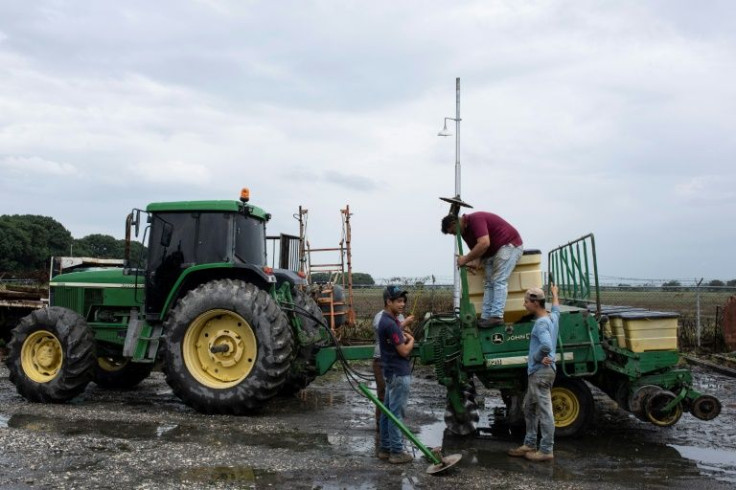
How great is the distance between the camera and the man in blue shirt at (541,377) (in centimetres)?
617

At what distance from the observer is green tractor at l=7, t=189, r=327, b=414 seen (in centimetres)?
797

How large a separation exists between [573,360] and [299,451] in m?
2.95

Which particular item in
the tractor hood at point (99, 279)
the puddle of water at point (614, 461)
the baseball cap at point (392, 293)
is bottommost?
the puddle of water at point (614, 461)

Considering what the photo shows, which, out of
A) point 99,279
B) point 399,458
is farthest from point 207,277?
point 399,458

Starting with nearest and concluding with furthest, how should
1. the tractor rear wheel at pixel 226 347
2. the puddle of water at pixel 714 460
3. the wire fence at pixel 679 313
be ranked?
the puddle of water at pixel 714 460
the tractor rear wheel at pixel 226 347
the wire fence at pixel 679 313

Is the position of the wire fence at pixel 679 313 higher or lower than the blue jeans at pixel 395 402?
higher

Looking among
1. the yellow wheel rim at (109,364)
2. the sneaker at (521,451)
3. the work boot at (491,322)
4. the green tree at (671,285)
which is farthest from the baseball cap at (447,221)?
the green tree at (671,285)

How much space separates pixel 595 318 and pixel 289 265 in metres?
9.64

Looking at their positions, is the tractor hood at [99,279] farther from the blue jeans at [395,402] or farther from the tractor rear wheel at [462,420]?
the tractor rear wheel at [462,420]

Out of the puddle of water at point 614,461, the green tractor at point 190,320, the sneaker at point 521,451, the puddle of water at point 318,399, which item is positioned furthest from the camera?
the puddle of water at point 318,399

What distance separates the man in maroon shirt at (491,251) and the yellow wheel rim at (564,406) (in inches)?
39.1

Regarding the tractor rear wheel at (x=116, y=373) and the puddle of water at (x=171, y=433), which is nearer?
the puddle of water at (x=171, y=433)

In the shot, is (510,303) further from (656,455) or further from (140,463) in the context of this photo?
(140,463)

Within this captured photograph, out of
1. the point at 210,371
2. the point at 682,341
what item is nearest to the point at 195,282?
the point at 210,371
